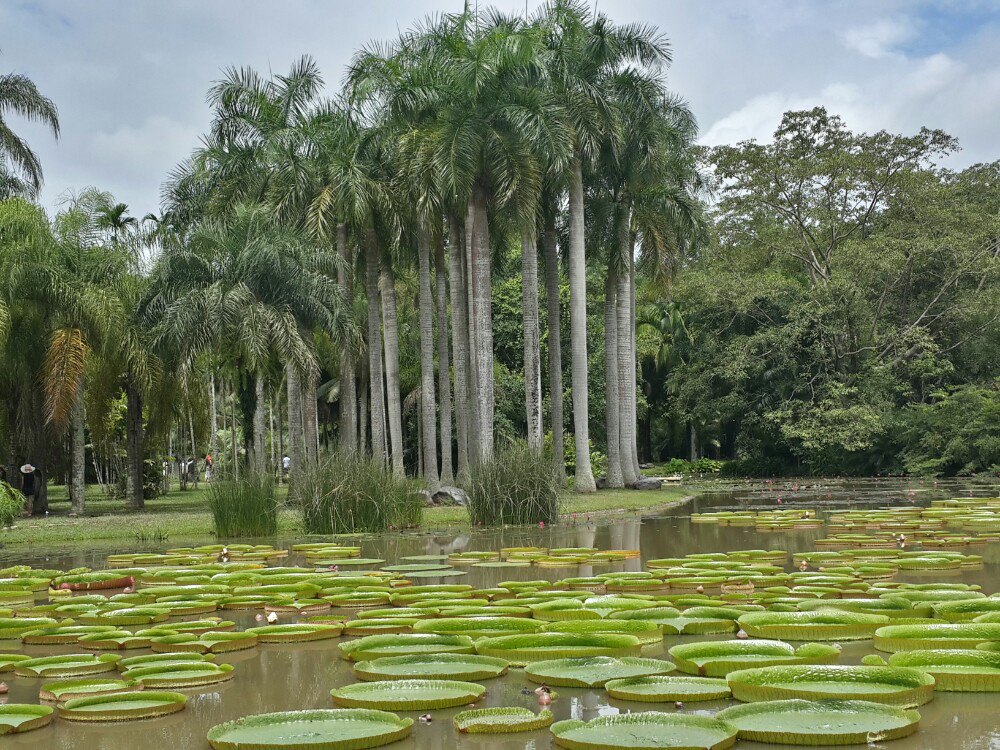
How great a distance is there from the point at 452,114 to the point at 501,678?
19075 mm

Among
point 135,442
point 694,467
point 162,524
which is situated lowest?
point 162,524

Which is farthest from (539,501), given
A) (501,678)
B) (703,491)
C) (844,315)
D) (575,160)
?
(844,315)

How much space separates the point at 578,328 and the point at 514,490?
10.1 meters

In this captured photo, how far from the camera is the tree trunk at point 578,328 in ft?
82.1

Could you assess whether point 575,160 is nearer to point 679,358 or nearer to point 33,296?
point 33,296

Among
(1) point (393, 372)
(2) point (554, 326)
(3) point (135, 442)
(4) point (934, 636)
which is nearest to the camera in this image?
(4) point (934, 636)

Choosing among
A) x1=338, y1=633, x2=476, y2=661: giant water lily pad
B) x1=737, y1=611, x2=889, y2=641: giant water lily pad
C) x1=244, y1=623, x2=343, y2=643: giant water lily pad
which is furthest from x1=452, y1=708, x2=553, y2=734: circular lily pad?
x1=244, y1=623, x2=343, y2=643: giant water lily pad

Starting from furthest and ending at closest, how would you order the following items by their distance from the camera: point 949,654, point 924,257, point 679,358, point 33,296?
point 679,358 → point 924,257 → point 33,296 → point 949,654

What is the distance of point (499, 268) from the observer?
3025 cm

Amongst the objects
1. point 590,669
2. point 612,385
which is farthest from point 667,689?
point 612,385

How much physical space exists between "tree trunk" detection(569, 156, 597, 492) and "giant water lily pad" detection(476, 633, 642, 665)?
1898cm

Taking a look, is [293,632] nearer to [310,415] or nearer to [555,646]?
[555,646]

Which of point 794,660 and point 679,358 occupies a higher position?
point 679,358

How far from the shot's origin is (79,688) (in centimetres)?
530
